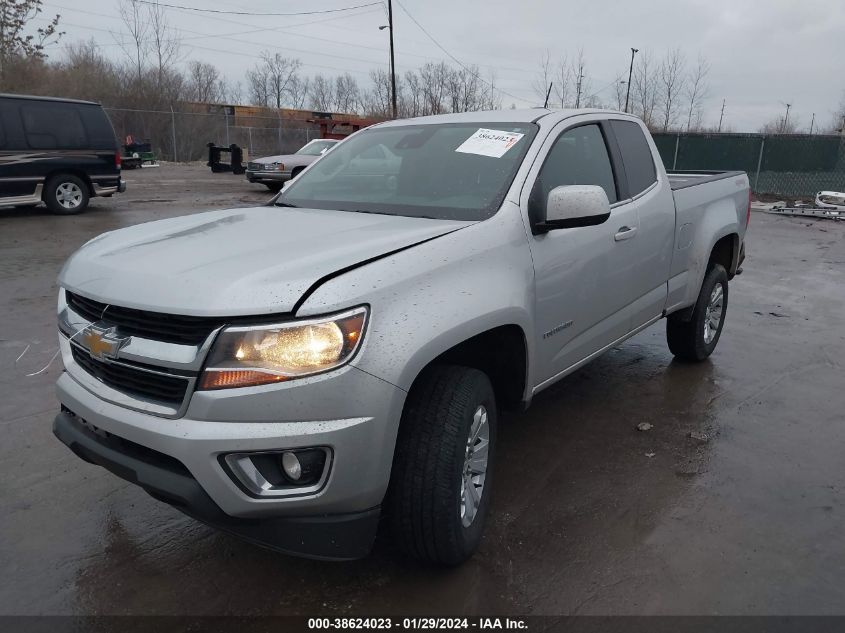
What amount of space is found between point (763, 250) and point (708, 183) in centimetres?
689

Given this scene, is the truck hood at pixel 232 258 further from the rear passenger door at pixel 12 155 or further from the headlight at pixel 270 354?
the rear passenger door at pixel 12 155

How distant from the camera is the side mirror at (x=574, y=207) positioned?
9.24 ft

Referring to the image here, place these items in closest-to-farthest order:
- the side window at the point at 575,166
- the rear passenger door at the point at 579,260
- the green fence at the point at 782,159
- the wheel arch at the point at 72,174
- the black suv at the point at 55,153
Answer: the rear passenger door at the point at 579,260 → the side window at the point at 575,166 → the black suv at the point at 55,153 → the wheel arch at the point at 72,174 → the green fence at the point at 782,159

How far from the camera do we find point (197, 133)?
32469 mm

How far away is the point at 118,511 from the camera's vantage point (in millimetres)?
3014

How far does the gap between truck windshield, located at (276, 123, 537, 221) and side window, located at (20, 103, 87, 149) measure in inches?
383

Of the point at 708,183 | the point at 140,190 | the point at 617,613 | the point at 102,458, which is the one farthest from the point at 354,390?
the point at 140,190

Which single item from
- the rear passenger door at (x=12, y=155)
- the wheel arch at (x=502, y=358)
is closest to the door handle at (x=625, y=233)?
the wheel arch at (x=502, y=358)

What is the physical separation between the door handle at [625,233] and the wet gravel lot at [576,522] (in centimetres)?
118

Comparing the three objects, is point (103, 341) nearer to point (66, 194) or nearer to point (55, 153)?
point (55, 153)

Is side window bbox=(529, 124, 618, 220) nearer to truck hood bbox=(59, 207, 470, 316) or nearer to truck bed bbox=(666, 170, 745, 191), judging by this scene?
truck hood bbox=(59, 207, 470, 316)

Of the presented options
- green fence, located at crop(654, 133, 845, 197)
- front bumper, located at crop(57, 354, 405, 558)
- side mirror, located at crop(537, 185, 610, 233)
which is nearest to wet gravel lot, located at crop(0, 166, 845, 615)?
front bumper, located at crop(57, 354, 405, 558)

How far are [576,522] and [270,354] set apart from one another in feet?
5.60

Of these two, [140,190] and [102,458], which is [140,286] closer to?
[102,458]
